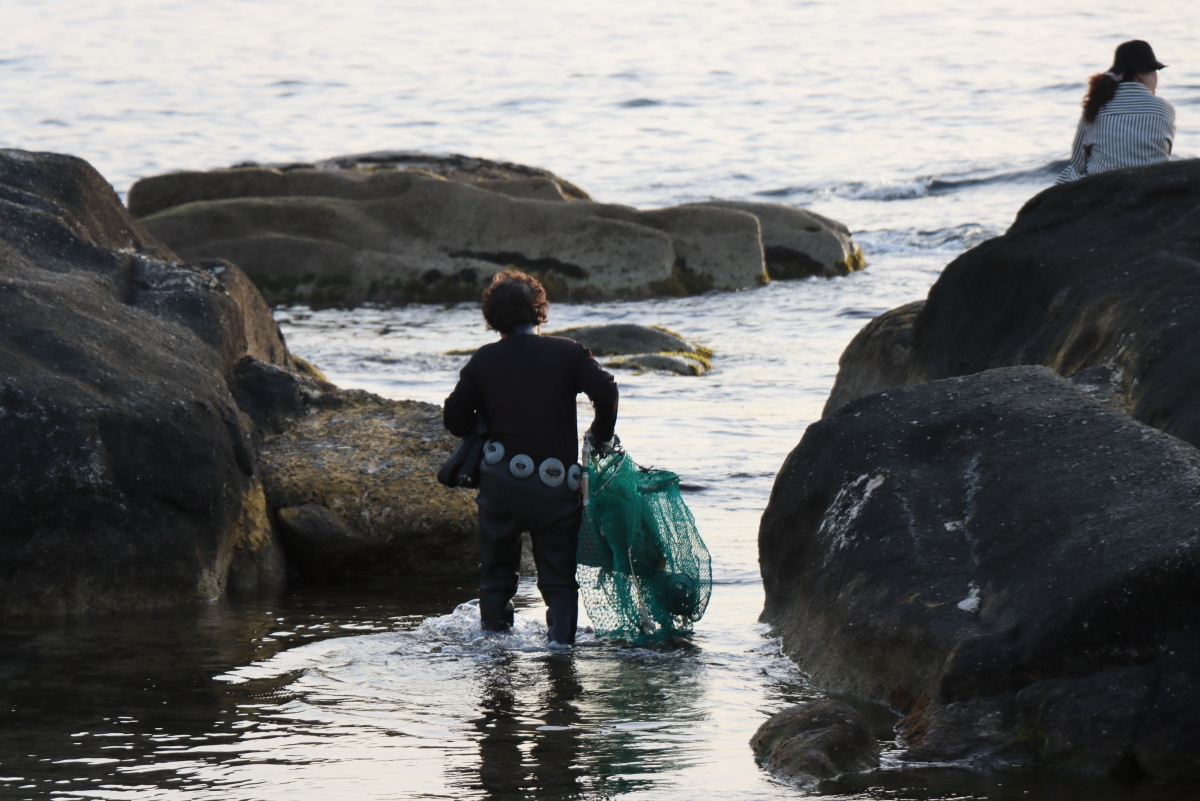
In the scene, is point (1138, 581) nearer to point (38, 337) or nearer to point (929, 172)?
point (38, 337)

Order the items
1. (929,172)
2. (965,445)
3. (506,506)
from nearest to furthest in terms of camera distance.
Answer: (965,445), (506,506), (929,172)

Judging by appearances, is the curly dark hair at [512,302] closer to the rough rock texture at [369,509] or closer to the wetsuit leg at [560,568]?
the wetsuit leg at [560,568]

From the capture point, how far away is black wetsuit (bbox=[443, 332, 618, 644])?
253 inches

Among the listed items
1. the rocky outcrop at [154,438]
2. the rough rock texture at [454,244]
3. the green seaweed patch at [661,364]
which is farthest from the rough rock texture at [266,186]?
the rocky outcrop at [154,438]

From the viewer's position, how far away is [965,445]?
5.88 m

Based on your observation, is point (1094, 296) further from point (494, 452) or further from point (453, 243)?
point (453, 243)

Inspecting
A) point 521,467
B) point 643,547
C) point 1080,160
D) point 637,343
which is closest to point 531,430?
point 521,467

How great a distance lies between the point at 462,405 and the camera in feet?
21.4

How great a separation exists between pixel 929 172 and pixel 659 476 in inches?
1319

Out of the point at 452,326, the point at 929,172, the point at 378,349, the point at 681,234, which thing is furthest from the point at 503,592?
the point at 929,172

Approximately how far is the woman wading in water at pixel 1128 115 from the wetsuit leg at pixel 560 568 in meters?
4.45

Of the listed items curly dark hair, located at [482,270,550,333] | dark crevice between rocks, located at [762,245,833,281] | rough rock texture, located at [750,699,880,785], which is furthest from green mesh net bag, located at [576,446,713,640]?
dark crevice between rocks, located at [762,245,833,281]

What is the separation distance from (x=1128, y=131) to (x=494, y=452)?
5.07 m

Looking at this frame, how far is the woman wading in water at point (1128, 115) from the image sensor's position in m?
9.15
